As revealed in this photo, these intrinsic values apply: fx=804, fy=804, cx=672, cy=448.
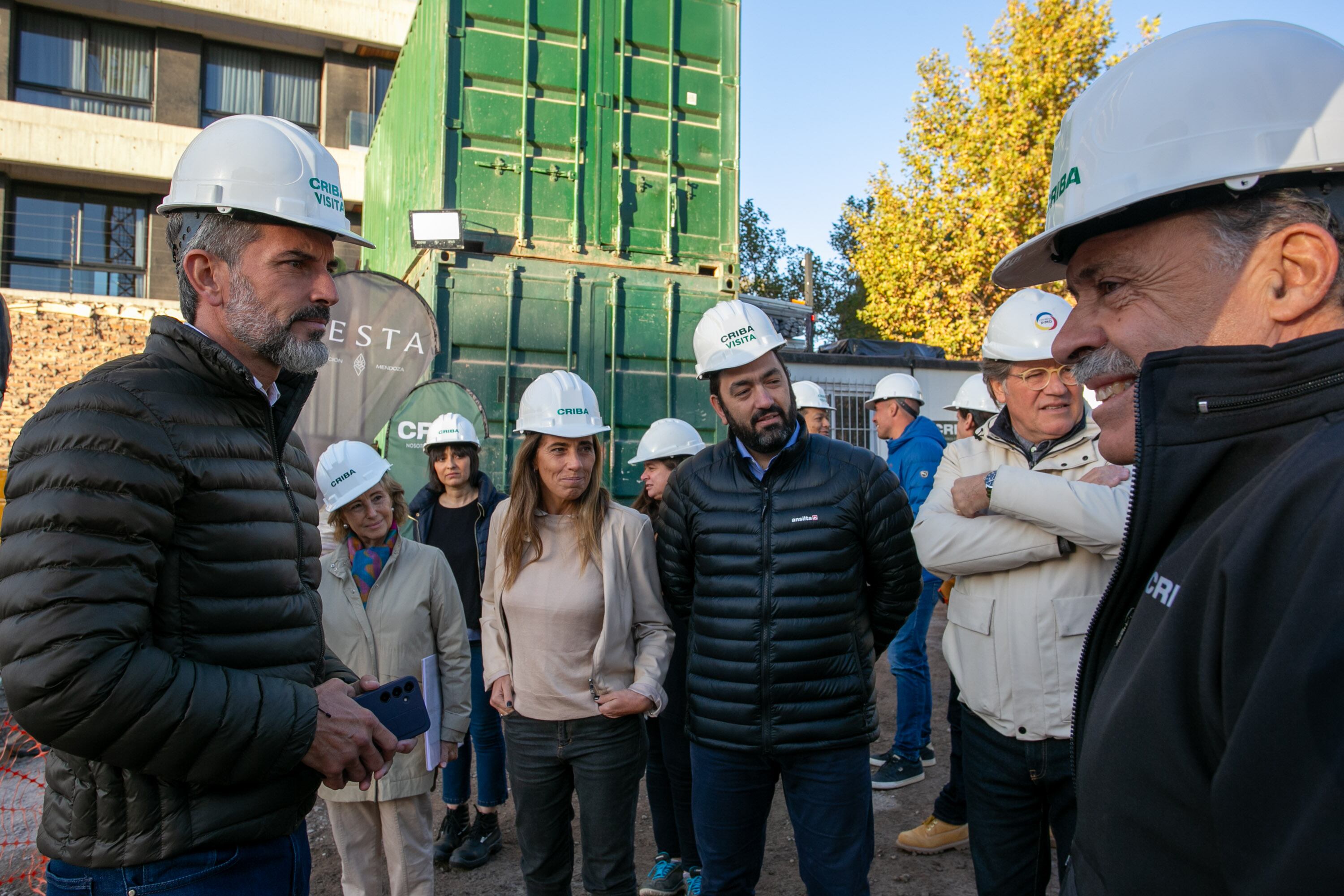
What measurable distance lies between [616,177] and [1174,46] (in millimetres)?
6088

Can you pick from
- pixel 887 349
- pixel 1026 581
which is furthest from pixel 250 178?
pixel 887 349

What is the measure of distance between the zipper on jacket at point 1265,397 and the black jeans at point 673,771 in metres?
2.87

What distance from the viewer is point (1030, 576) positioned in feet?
8.14

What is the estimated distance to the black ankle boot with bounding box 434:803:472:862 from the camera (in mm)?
4023

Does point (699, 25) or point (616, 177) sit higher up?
point (699, 25)

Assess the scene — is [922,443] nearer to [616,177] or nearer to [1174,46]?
[616,177]

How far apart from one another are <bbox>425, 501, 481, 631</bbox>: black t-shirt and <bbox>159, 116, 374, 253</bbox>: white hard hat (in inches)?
116

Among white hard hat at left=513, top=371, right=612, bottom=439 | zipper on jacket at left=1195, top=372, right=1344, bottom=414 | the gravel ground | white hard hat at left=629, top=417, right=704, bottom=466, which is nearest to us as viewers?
zipper on jacket at left=1195, top=372, right=1344, bottom=414

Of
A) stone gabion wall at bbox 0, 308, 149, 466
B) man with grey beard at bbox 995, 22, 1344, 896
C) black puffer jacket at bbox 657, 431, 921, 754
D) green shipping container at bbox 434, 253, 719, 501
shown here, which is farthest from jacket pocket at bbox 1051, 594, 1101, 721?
stone gabion wall at bbox 0, 308, 149, 466

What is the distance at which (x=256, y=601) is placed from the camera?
1573 mm

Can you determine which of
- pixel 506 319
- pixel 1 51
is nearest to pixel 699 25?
pixel 506 319

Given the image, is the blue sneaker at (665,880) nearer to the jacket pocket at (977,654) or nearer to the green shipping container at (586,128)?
the jacket pocket at (977,654)

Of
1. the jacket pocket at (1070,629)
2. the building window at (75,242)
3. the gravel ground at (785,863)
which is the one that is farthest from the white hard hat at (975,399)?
the building window at (75,242)

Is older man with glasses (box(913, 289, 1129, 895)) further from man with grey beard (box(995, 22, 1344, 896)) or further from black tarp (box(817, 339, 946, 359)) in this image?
black tarp (box(817, 339, 946, 359))
